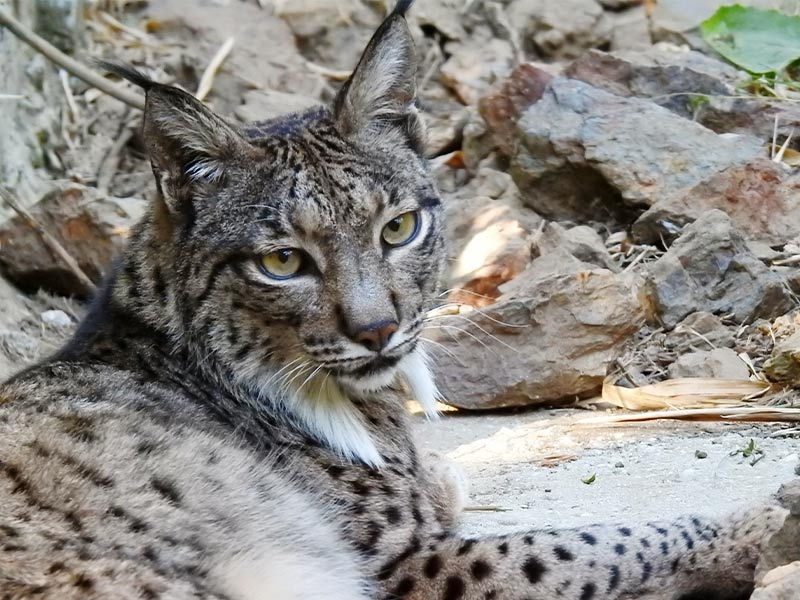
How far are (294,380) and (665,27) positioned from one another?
7896 millimetres

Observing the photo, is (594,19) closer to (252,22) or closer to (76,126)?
(252,22)

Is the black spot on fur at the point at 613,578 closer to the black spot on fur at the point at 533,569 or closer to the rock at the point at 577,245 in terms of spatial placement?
the black spot on fur at the point at 533,569

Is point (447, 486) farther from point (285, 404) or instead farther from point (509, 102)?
point (509, 102)

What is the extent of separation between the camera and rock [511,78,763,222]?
8.33 m

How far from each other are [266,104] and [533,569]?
6798mm

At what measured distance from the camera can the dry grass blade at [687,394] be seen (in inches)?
247

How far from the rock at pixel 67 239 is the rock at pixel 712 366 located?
379 centimetres

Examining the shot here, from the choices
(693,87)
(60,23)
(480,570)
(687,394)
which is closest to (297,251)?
(480,570)

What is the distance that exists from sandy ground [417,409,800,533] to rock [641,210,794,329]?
3.25 feet

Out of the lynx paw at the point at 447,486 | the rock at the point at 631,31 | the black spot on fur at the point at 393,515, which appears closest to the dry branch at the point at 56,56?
the lynx paw at the point at 447,486

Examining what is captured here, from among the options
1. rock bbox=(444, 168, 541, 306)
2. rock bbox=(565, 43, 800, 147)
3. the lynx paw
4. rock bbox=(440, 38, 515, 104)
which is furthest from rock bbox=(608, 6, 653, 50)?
the lynx paw

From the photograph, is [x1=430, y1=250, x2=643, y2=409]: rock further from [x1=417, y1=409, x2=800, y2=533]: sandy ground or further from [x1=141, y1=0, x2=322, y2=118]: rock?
[x1=141, y1=0, x2=322, y2=118]: rock

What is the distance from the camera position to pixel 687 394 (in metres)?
6.41

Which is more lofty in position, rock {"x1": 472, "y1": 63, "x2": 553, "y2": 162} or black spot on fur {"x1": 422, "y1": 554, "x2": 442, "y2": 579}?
Answer: rock {"x1": 472, "y1": 63, "x2": 553, "y2": 162}
